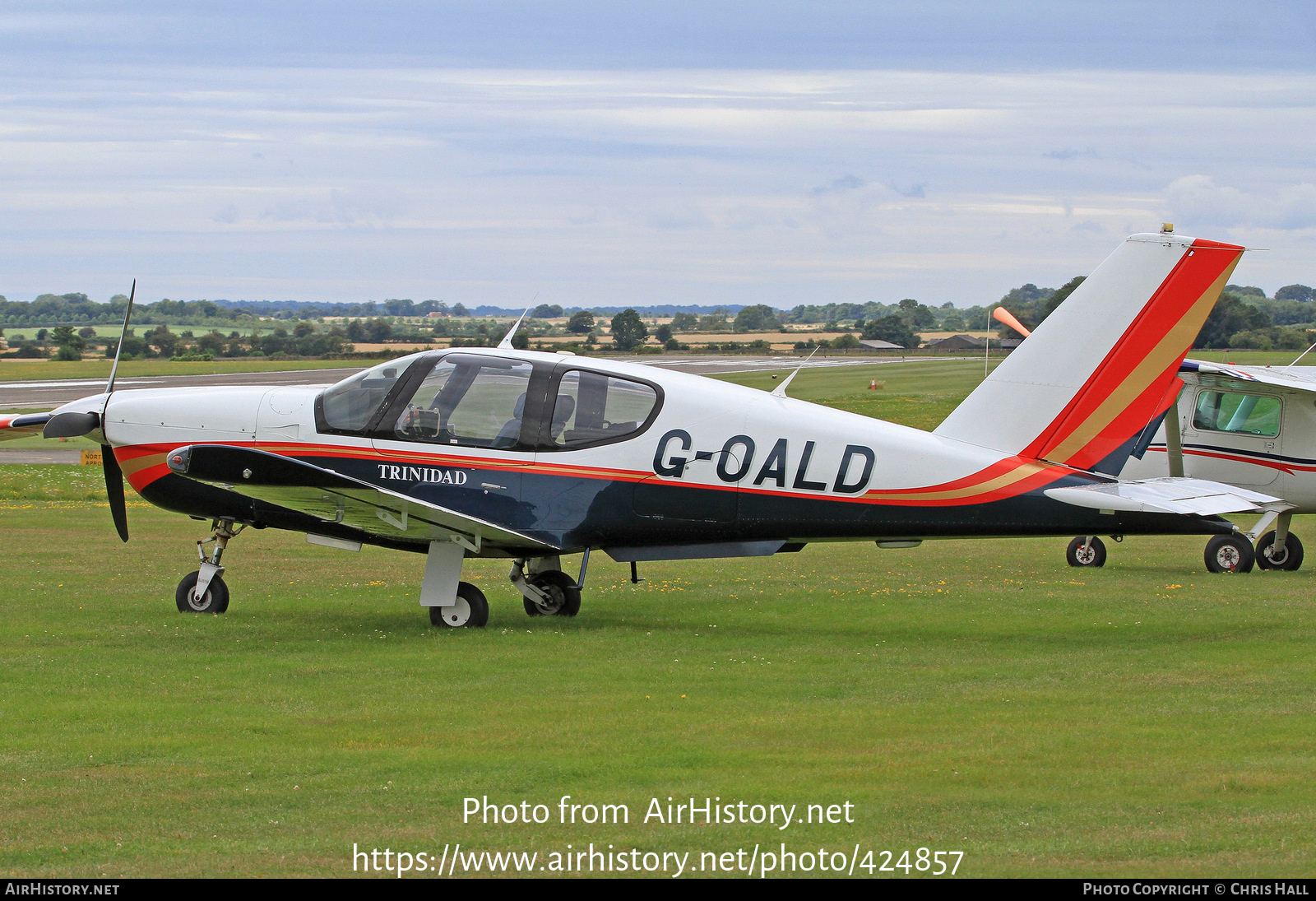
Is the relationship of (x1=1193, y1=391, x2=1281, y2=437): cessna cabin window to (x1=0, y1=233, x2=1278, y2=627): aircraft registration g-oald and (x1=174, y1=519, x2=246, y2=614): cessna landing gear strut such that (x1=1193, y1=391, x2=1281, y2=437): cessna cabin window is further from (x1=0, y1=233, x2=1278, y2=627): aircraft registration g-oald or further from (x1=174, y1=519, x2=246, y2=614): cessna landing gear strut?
(x1=174, y1=519, x2=246, y2=614): cessna landing gear strut

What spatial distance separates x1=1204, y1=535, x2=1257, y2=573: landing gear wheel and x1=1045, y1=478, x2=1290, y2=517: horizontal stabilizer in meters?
6.02

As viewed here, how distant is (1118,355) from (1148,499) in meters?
1.24

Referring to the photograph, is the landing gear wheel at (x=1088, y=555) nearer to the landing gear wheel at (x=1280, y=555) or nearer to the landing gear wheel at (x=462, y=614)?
the landing gear wheel at (x=1280, y=555)

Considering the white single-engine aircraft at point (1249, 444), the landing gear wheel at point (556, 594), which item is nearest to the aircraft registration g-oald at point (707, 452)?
the landing gear wheel at point (556, 594)

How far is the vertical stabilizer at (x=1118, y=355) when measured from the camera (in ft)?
36.4

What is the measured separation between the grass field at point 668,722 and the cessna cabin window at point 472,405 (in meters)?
1.73

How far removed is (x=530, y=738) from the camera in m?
7.51

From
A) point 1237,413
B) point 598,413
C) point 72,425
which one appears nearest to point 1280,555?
point 1237,413

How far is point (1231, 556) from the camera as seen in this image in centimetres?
1722

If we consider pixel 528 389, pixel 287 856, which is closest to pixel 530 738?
pixel 287 856

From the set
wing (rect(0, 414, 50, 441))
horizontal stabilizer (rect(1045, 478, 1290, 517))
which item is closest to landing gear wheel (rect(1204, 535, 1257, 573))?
horizontal stabilizer (rect(1045, 478, 1290, 517))

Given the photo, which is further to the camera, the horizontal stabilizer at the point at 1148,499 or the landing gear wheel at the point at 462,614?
the landing gear wheel at the point at 462,614

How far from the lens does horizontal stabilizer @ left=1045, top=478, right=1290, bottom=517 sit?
1075 cm

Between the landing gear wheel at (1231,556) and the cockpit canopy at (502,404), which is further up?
the cockpit canopy at (502,404)
